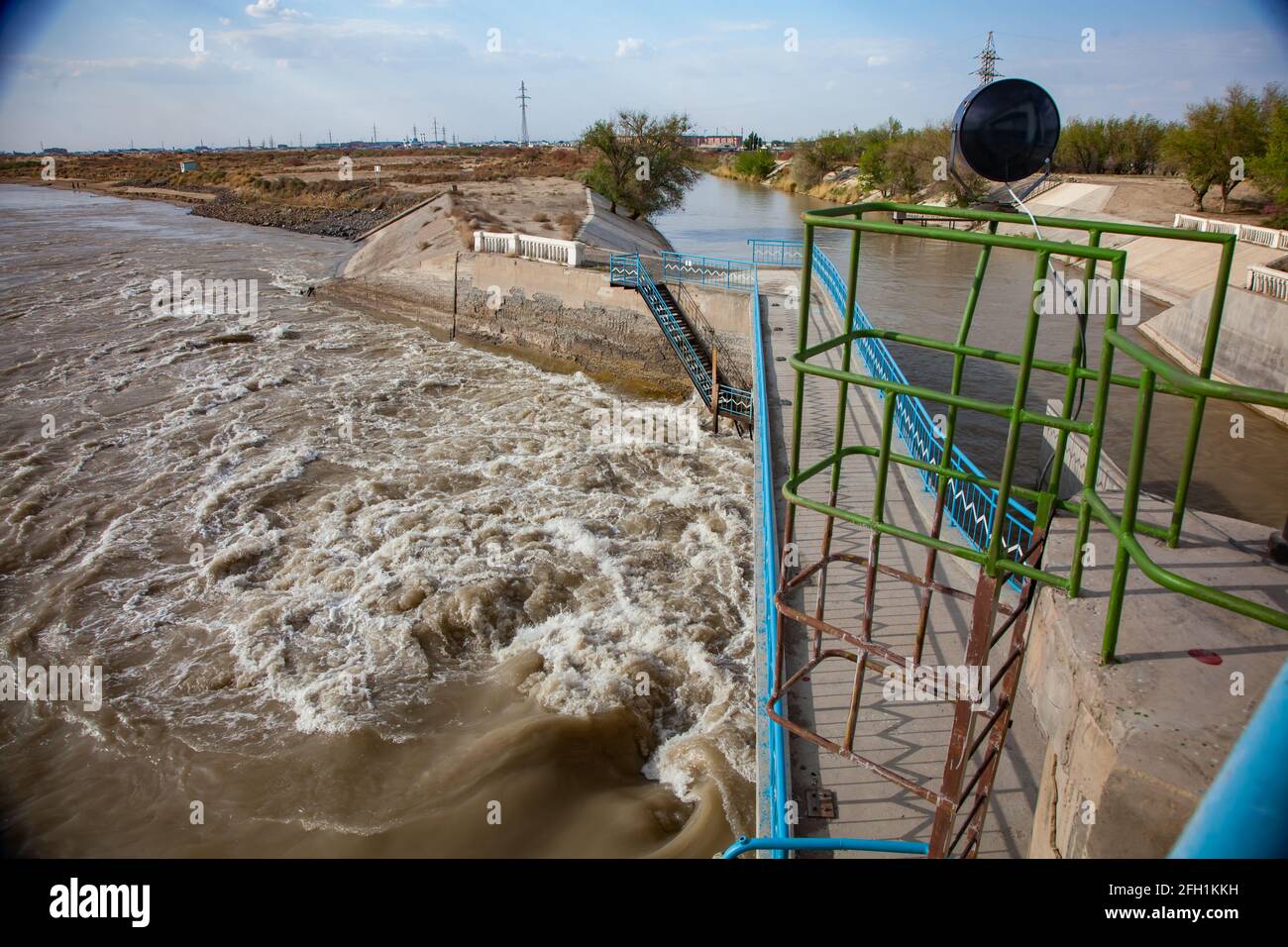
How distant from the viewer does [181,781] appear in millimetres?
7312

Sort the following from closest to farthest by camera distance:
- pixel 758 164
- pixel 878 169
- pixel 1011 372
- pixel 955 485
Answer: pixel 955 485, pixel 1011 372, pixel 878 169, pixel 758 164

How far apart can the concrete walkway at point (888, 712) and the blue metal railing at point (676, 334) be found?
6.62 m

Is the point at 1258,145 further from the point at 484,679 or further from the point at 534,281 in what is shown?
the point at 484,679

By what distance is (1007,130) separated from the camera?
4102mm

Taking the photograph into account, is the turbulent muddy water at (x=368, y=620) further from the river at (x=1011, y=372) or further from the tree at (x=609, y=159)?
the tree at (x=609, y=159)

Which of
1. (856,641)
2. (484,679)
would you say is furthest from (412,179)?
(856,641)

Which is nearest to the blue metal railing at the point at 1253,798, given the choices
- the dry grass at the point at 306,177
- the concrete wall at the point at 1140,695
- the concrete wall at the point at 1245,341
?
the concrete wall at the point at 1140,695

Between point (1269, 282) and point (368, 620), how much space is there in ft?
64.6

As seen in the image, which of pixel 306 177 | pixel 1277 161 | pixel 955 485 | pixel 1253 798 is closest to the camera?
pixel 1253 798

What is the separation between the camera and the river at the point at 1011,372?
44.8ft

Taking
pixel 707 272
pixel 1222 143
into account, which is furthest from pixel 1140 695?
pixel 1222 143

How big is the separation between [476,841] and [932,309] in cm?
2271

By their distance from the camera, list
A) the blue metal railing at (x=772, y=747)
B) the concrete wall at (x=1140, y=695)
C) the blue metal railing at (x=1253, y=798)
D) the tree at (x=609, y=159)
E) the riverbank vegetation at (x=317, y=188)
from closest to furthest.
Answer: the blue metal railing at (x=1253, y=798), the concrete wall at (x=1140, y=695), the blue metal railing at (x=772, y=747), the tree at (x=609, y=159), the riverbank vegetation at (x=317, y=188)

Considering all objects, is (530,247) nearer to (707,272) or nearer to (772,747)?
(707,272)
